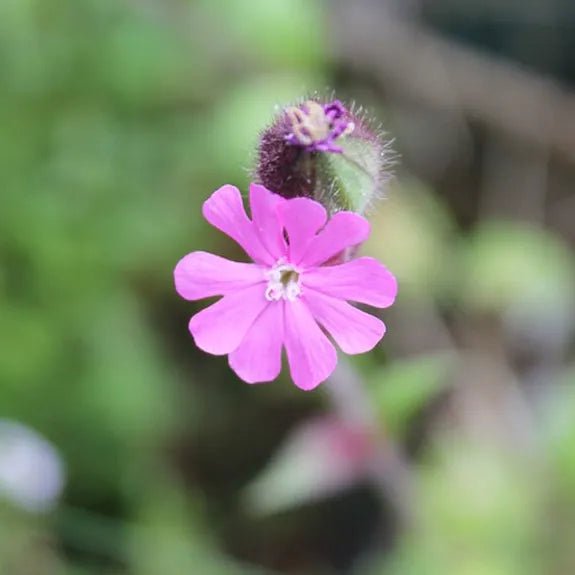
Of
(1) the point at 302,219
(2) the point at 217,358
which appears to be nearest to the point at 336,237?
(1) the point at 302,219

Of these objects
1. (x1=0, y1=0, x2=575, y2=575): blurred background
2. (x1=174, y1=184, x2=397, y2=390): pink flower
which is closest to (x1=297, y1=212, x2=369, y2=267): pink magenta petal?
(x1=174, y1=184, x2=397, y2=390): pink flower

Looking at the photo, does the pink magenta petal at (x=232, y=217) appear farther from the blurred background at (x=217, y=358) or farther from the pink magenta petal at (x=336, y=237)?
the blurred background at (x=217, y=358)

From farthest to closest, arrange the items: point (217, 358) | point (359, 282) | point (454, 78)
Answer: point (454, 78) → point (217, 358) → point (359, 282)

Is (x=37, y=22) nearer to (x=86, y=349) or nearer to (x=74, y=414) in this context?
(x=86, y=349)

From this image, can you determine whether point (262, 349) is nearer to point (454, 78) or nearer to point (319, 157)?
point (319, 157)

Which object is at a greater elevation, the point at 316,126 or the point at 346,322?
the point at 316,126

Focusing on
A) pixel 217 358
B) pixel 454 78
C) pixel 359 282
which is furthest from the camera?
pixel 454 78

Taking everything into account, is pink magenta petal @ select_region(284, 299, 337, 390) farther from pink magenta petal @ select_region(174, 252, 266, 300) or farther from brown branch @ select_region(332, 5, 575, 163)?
brown branch @ select_region(332, 5, 575, 163)
